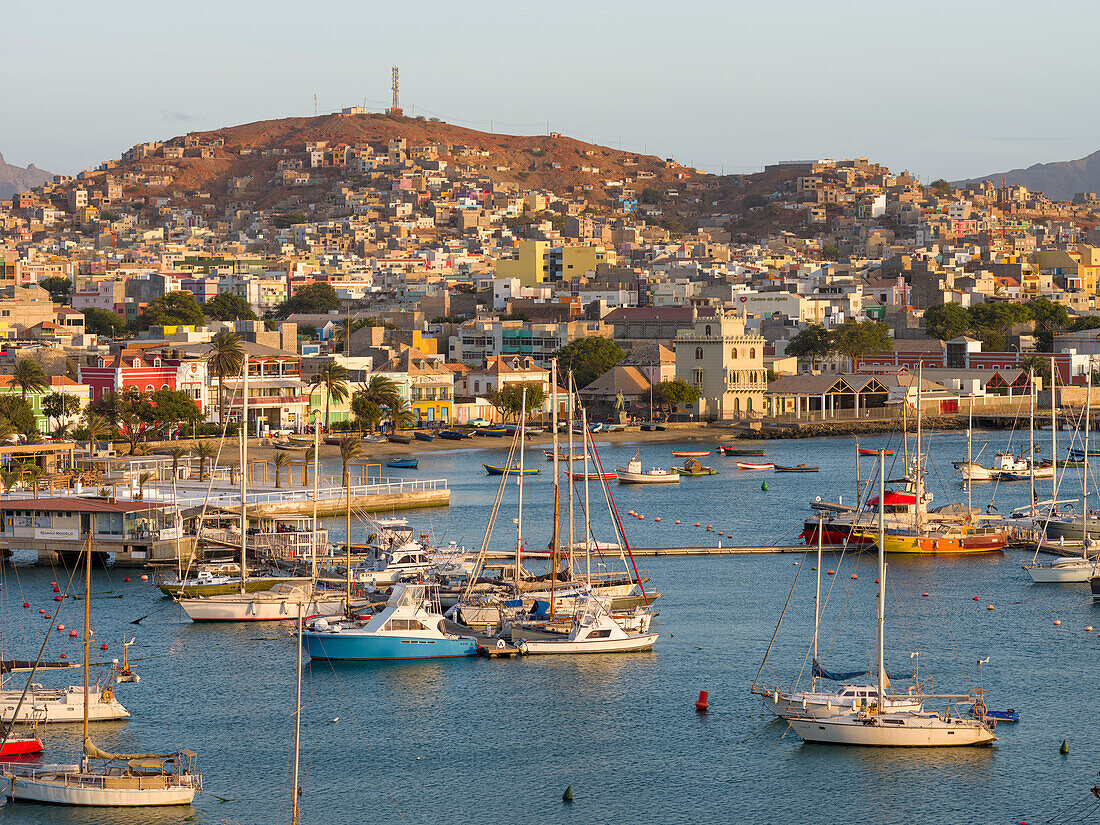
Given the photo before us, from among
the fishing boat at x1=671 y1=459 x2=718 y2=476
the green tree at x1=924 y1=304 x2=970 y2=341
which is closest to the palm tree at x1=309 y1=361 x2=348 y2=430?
the fishing boat at x1=671 y1=459 x2=718 y2=476

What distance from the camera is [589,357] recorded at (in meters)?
112

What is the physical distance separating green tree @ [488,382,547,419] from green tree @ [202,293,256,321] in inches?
1794

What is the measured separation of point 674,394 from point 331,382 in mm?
23727

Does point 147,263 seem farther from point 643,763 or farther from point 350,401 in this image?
point 643,763

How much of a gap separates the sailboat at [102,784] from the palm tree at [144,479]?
27.1m

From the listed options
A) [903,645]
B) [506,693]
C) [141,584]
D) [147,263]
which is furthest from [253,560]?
[147,263]

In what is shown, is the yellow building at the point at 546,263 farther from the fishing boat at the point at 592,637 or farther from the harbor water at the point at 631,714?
the fishing boat at the point at 592,637

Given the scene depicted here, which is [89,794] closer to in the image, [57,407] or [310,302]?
[57,407]

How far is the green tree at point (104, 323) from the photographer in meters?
128

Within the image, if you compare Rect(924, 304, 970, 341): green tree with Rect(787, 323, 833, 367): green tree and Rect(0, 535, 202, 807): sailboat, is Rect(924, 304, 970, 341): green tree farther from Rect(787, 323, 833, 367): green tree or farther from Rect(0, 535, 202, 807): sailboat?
Rect(0, 535, 202, 807): sailboat

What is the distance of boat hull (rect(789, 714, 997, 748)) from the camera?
2891 centimetres

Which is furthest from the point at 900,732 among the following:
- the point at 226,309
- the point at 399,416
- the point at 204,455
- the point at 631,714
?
the point at 226,309

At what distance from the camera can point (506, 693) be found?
110 feet

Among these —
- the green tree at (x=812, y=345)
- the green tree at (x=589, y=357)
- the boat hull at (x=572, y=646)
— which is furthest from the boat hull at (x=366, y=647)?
the green tree at (x=812, y=345)
